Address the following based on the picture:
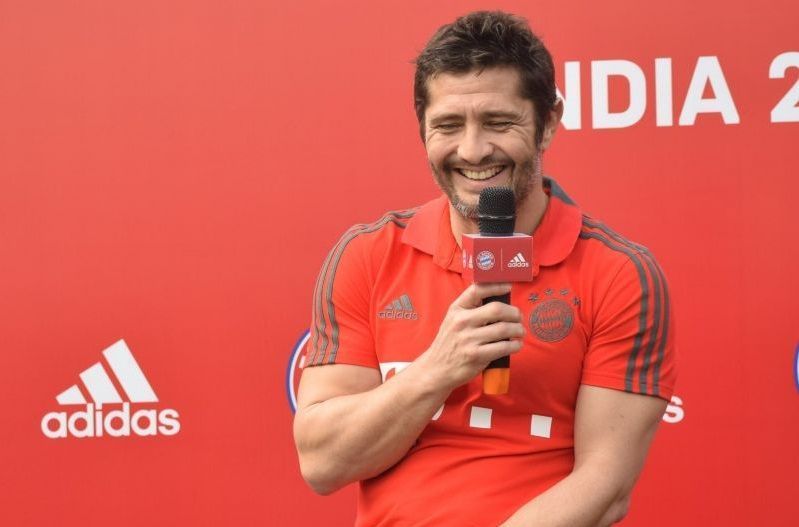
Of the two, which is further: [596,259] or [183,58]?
[183,58]

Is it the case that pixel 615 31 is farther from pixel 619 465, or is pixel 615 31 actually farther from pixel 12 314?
pixel 12 314

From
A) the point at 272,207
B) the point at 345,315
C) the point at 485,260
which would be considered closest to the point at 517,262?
the point at 485,260

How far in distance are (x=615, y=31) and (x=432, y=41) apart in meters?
0.84

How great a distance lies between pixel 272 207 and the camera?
2.21 metres

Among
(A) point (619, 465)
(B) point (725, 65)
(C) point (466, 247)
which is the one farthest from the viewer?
(B) point (725, 65)

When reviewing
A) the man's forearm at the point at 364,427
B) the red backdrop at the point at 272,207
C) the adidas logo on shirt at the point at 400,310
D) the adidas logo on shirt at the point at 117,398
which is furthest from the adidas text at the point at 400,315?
the adidas logo on shirt at the point at 117,398

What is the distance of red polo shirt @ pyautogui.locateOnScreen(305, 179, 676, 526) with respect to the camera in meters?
1.38

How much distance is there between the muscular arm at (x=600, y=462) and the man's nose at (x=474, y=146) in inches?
12.8

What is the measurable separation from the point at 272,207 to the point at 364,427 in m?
0.96

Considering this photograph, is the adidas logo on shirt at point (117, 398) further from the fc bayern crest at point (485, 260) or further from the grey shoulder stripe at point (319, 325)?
the fc bayern crest at point (485, 260)

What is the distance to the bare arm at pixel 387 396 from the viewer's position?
117 cm

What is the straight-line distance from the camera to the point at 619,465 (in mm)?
1372

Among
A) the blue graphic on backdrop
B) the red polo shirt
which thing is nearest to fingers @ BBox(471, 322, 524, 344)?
the red polo shirt

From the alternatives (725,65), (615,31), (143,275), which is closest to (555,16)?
(615,31)
